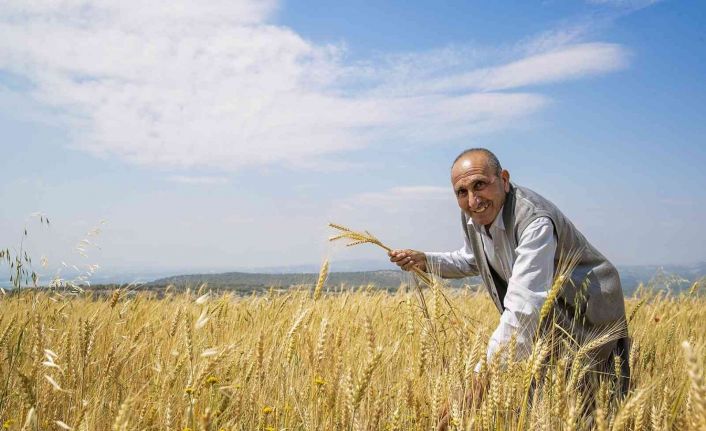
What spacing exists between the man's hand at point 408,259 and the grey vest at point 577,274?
621 mm

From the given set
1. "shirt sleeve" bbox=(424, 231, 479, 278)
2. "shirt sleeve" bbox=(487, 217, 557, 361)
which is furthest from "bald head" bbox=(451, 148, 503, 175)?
"shirt sleeve" bbox=(424, 231, 479, 278)

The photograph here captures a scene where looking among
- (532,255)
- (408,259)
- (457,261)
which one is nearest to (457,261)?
(457,261)

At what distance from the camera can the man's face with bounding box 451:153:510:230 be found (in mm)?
2670

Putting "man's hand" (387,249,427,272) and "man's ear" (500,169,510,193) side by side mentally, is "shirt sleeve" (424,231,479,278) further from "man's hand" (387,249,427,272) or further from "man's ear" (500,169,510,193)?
"man's ear" (500,169,510,193)

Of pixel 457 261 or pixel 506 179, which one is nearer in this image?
pixel 506 179

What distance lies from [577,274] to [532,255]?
437 mm

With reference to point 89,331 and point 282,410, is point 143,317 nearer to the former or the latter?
point 89,331

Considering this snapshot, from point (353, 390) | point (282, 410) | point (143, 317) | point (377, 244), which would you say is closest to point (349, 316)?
point (377, 244)

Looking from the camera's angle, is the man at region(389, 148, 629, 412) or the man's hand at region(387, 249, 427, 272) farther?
the man's hand at region(387, 249, 427, 272)

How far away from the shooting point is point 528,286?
7.72ft

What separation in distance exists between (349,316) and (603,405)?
6.35 ft

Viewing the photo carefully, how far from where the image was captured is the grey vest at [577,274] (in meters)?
2.57

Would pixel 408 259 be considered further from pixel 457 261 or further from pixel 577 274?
pixel 577 274

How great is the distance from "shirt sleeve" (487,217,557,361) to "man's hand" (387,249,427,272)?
2.44ft
